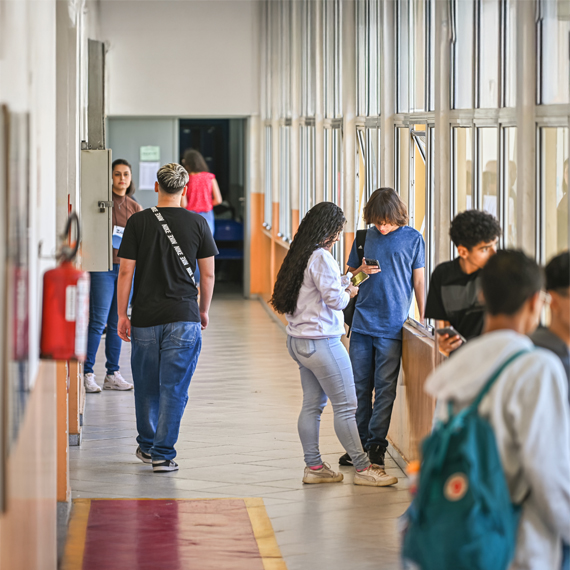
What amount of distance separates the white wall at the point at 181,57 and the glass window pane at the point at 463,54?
929 cm

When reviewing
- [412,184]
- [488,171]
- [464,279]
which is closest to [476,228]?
[464,279]

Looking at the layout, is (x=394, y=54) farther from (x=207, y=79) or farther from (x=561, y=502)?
(x=207, y=79)

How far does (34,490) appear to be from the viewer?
2.95 meters

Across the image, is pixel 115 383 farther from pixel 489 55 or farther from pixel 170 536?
pixel 489 55

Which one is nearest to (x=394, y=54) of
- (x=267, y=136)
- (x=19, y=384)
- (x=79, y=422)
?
(x=79, y=422)

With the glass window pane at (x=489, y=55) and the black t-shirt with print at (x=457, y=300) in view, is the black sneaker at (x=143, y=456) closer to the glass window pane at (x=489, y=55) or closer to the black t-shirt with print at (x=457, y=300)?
the black t-shirt with print at (x=457, y=300)

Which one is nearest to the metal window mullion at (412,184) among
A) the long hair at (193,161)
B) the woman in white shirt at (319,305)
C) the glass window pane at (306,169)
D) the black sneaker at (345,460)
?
the woman in white shirt at (319,305)

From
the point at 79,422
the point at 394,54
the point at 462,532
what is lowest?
the point at 79,422

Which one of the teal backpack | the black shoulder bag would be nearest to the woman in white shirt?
the black shoulder bag

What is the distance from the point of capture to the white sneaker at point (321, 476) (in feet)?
16.7

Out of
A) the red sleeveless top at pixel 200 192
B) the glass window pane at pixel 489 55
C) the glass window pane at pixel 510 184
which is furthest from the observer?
the red sleeveless top at pixel 200 192

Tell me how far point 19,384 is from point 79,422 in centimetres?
381

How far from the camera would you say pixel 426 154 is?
558cm

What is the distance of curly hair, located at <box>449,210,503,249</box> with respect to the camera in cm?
352
